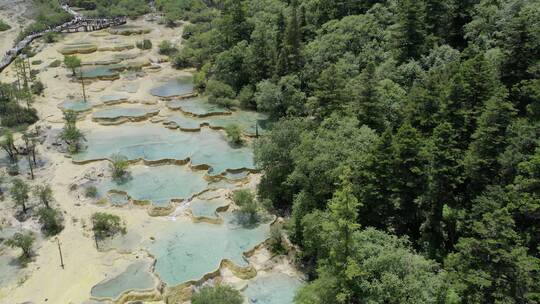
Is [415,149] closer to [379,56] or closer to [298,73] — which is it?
[379,56]

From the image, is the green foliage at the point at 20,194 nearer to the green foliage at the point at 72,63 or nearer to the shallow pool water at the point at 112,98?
the shallow pool water at the point at 112,98

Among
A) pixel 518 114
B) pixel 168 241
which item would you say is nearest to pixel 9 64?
pixel 168 241

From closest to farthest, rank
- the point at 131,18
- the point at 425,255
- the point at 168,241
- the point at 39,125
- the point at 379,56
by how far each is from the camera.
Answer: the point at 425,255
the point at 168,241
the point at 379,56
the point at 39,125
the point at 131,18

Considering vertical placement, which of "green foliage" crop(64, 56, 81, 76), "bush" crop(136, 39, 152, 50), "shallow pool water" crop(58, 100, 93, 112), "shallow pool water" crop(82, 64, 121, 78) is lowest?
"shallow pool water" crop(58, 100, 93, 112)

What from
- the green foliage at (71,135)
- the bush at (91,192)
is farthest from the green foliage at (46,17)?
the bush at (91,192)

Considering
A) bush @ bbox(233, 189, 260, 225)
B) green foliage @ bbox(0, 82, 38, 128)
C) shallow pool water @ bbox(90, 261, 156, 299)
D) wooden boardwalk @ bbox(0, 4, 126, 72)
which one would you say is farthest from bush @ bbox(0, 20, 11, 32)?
shallow pool water @ bbox(90, 261, 156, 299)

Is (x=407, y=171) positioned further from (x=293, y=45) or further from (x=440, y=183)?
(x=293, y=45)

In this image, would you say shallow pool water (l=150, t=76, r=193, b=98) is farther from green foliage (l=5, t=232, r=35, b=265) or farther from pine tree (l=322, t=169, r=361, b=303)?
pine tree (l=322, t=169, r=361, b=303)
